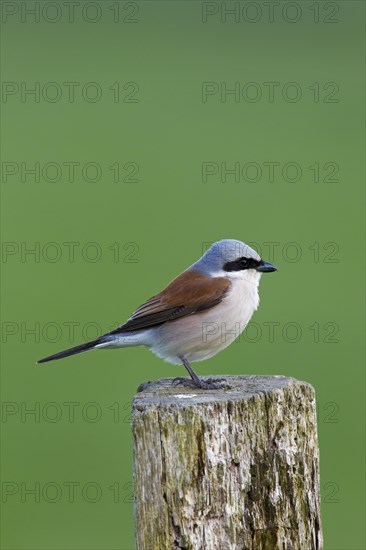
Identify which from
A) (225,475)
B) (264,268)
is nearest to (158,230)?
(264,268)

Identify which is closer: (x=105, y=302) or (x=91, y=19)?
(x=105, y=302)

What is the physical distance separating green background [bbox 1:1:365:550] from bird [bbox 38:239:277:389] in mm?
2251

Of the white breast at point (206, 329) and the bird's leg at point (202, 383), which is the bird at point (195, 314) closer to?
the white breast at point (206, 329)

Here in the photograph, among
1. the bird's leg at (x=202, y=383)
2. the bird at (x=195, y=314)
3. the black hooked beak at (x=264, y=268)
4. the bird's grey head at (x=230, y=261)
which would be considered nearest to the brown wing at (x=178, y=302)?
the bird at (x=195, y=314)

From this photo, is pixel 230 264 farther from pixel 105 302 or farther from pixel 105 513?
pixel 105 302

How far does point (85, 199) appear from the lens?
16703 millimetres

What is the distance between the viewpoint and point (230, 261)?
6.47 meters

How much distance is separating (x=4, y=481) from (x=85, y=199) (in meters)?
8.31

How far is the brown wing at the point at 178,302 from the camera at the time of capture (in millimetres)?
6211

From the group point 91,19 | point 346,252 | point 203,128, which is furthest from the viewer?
point 91,19

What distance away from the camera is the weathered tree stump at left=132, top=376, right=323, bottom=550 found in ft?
13.1

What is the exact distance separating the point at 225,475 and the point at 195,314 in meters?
2.33

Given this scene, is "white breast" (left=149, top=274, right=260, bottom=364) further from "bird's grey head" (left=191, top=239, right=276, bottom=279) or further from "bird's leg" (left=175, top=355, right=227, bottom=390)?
Result: "bird's leg" (left=175, top=355, right=227, bottom=390)

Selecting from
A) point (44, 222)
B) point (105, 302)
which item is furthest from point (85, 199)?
point (105, 302)
